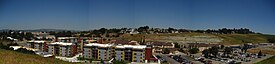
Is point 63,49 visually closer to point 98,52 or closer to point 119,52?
point 98,52

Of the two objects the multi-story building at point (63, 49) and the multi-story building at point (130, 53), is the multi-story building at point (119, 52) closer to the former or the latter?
the multi-story building at point (130, 53)

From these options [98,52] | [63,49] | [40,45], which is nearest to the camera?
[98,52]

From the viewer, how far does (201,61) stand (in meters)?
8.23

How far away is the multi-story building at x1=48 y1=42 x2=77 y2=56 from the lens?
833 centimetres

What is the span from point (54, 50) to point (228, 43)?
8.91 meters

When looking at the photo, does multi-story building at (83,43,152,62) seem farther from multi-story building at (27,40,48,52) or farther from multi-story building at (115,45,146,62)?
multi-story building at (27,40,48,52)

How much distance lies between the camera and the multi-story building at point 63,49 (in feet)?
27.3

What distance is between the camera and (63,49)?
330 inches

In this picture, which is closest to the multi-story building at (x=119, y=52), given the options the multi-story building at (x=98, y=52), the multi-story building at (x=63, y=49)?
the multi-story building at (x=98, y=52)

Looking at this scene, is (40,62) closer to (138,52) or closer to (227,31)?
(138,52)

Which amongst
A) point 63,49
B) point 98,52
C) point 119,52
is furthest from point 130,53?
point 63,49

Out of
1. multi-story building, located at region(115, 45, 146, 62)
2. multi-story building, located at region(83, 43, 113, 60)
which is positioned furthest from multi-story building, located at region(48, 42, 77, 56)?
multi-story building, located at region(115, 45, 146, 62)

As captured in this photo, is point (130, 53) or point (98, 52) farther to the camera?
point (98, 52)

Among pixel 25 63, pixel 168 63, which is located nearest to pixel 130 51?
pixel 168 63
